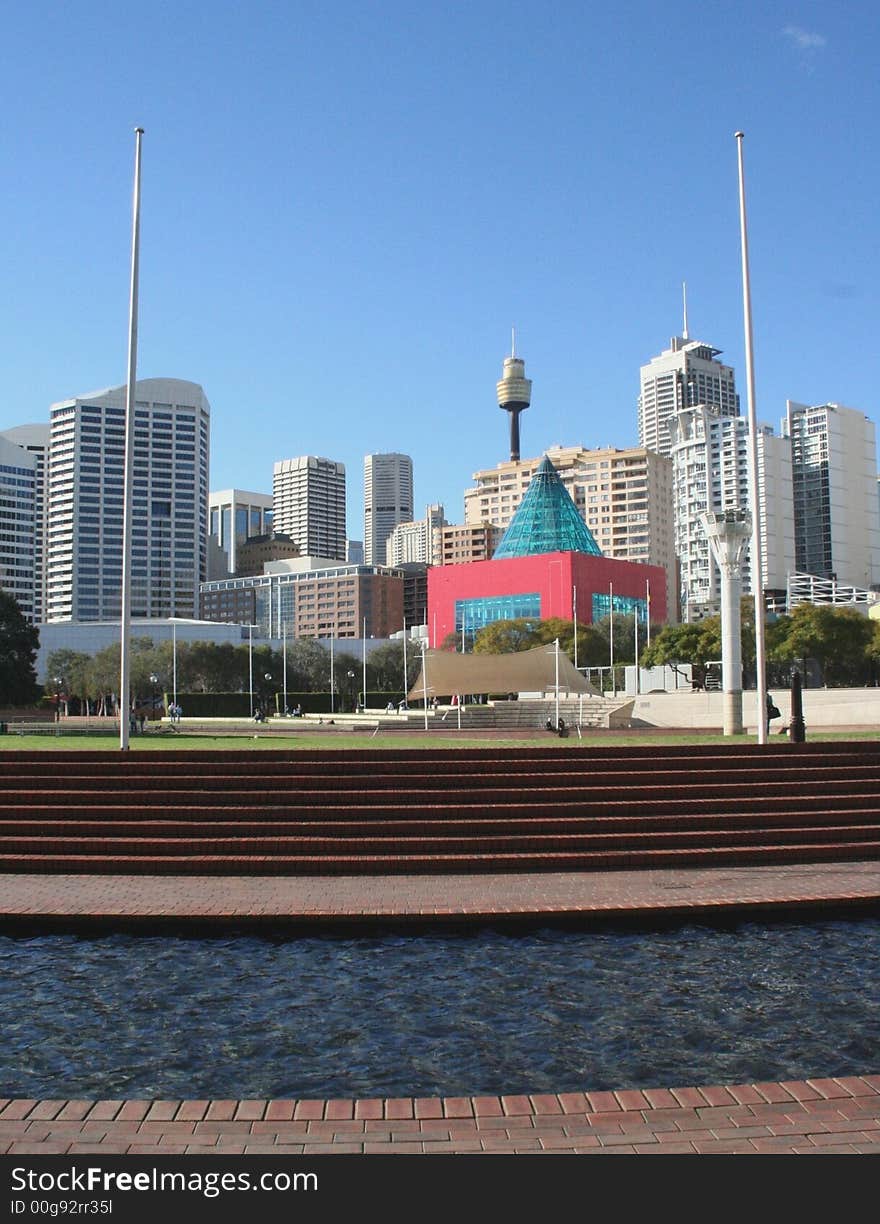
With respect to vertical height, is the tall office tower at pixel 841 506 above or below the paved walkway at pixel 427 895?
above

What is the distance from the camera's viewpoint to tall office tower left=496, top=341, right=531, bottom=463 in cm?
18212

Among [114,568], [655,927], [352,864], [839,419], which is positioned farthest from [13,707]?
[114,568]

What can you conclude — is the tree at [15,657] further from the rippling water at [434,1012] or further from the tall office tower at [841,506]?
the tall office tower at [841,506]

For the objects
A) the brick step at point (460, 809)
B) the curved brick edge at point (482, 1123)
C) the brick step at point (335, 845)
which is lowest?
the curved brick edge at point (482, 1123)

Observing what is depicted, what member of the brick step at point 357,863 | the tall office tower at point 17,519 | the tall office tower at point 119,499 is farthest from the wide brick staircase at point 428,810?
the tall office tower at point 119,499

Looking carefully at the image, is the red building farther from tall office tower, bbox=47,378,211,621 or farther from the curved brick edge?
the curved brick edge

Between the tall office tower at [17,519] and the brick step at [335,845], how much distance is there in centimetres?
15314

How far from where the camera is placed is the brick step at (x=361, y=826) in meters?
13.0

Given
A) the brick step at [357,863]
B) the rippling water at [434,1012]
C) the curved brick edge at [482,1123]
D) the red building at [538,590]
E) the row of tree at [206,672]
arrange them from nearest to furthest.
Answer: the curved brick edge at [482,1123] → the rippling water at [434,1012] → the brick step at [357,863] → the row of tree at [206,672] → the red building at [538,590]

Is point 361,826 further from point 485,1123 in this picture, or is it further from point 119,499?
point 119,499

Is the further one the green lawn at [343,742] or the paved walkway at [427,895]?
the green lawn at [343,742]

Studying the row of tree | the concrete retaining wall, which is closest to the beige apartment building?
the row of tree

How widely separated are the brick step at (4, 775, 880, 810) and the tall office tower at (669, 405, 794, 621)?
421 ft

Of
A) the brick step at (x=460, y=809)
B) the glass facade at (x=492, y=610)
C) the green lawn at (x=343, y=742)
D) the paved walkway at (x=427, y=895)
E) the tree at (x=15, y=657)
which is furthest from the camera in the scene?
the glass facade at (x=492, y=610)
